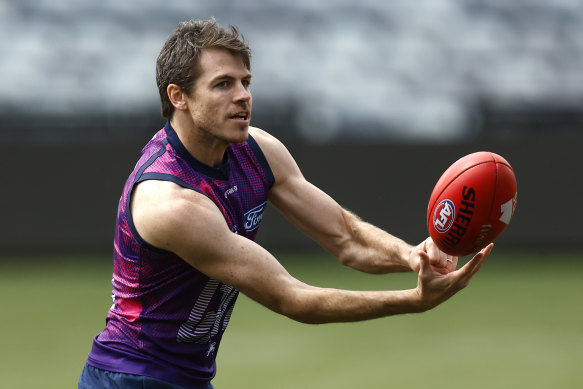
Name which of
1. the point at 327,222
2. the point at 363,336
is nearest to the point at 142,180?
the point at 327,222

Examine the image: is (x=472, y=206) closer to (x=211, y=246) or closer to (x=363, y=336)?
(x=211, y=246)

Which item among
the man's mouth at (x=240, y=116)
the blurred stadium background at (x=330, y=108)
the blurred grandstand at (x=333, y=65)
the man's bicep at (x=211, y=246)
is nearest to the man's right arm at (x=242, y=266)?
the man's bicep at (x=211, y=246)

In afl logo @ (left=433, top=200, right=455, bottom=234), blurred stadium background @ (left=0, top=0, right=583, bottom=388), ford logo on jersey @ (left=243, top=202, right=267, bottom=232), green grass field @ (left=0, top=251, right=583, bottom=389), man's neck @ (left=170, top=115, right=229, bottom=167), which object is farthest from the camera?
blurred stadium background @ (left=0, top=0, right=583, bottom=388)

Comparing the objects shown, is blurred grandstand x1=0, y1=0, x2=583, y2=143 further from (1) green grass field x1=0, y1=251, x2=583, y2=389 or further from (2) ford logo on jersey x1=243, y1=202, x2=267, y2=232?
(2) ford logo on jersey x1=243, y1=202, x2=267, y2=232

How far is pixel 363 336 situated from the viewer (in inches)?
379

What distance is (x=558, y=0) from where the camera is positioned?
1583cm

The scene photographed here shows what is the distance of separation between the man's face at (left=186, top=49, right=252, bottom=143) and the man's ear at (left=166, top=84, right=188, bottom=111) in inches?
1.2

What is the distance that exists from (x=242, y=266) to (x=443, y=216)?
984mm

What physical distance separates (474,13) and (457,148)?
3313mm

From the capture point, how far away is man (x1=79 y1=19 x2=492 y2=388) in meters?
4.21

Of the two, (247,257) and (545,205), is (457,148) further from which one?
(247,257)

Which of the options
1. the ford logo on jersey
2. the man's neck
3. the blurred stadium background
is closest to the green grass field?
the blurred stadium background

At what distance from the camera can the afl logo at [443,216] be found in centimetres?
447

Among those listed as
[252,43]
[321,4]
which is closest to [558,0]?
[321,4]
